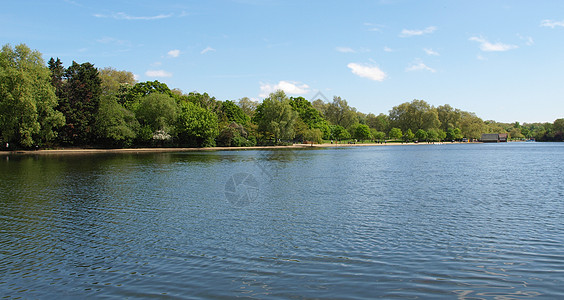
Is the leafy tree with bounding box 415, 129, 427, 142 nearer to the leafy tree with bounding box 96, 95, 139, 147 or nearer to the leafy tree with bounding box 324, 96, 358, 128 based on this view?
the leafy tree with bounding box 324, 96, 358, 128

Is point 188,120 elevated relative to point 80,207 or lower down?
elevated

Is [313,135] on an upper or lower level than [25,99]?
lower

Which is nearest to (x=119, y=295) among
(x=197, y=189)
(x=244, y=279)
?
(x=244, y=279)

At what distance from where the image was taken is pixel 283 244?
1188 cm

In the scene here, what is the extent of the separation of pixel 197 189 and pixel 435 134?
146878 millimetres

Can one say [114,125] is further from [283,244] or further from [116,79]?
[283,244]

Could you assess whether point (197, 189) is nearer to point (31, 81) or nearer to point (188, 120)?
point (31, 81)

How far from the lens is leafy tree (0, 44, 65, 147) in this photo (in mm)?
57688

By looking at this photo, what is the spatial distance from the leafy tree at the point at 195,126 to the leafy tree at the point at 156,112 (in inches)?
86.4

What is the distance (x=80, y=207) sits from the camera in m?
18.2

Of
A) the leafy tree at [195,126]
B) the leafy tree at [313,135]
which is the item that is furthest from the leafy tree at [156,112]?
the leafy tree at [313,135]

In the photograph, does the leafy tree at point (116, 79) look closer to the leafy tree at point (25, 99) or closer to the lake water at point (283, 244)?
the leafy tree at point (25, 99)

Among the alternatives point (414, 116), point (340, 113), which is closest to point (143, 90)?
point (340, 113)

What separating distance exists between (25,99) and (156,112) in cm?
2367
